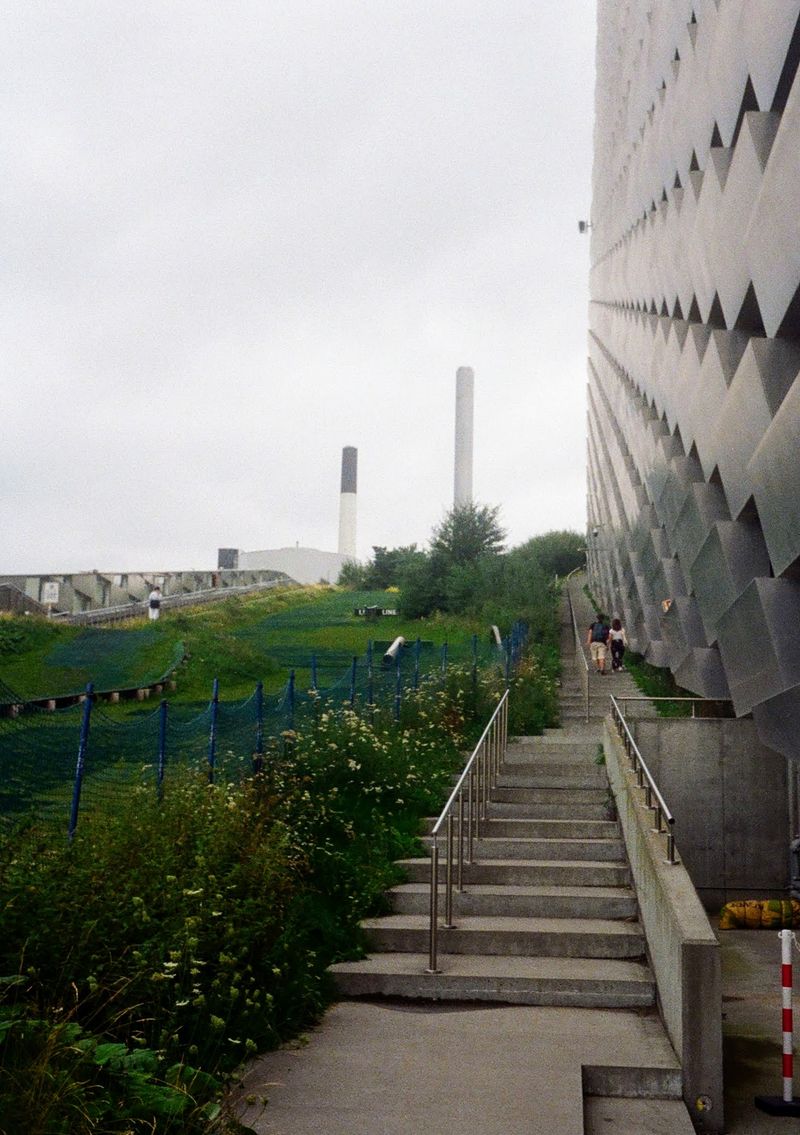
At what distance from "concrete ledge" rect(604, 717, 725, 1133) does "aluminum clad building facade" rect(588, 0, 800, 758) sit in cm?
264

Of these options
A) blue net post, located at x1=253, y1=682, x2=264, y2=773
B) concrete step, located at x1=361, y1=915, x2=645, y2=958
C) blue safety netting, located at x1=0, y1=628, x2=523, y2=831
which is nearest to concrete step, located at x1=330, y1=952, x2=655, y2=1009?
concrete step, located at x1=361, y1=915, x2=645, y2=958

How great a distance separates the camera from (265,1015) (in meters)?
6.39

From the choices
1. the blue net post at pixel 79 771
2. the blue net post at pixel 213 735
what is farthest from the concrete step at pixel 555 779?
the blue net post at pixel 79 771

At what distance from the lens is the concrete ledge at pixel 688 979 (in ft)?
20.4

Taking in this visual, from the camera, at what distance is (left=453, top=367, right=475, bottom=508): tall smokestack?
81.2 meters

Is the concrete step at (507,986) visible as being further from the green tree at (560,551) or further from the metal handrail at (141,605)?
the green tree at (560,551)

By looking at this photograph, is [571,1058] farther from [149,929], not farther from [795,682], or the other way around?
[795,682]

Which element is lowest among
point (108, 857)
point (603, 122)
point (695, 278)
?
point (108, 857)

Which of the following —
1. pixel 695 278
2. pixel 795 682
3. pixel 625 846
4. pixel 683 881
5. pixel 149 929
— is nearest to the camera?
pixel 149 929

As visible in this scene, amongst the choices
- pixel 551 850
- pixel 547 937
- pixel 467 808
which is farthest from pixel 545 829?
pixel 547 937

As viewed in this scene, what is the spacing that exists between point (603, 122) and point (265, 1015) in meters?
44.3

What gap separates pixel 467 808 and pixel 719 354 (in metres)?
5.56

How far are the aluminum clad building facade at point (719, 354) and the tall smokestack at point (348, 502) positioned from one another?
6513cm

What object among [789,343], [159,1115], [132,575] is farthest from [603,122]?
[159,1115]
